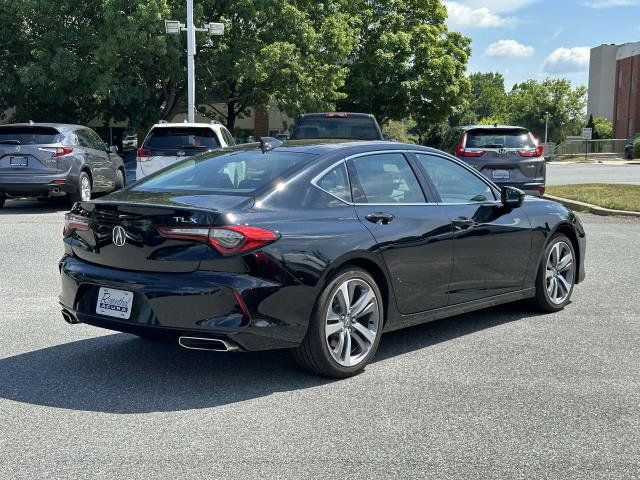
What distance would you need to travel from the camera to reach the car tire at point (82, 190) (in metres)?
15.2

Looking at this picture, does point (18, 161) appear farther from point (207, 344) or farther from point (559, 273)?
point (207, 344)

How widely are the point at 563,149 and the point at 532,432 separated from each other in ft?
218

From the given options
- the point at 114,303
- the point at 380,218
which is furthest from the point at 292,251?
the point at 114,303

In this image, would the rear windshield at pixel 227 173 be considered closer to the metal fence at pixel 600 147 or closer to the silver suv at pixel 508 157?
the silver suv at pixel 508 157

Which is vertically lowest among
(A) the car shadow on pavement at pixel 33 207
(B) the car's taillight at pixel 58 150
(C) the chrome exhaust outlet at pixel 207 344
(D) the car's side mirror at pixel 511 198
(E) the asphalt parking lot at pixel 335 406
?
(E) the asphalt parking lot at pixel 335 406

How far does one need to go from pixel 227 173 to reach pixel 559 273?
3317mm

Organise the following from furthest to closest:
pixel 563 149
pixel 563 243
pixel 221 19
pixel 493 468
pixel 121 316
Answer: pixel 563 149
pixel 221 19
pixel 563 243
pixel 121 316
pixel 493 468

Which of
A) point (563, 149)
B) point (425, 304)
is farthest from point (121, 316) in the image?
point (563, 149)

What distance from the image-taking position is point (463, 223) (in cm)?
618

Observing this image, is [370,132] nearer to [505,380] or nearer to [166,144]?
[166,144]

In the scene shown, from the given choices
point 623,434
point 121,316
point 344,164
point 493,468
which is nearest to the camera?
point 493,468

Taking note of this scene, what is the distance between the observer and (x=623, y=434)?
4285mm

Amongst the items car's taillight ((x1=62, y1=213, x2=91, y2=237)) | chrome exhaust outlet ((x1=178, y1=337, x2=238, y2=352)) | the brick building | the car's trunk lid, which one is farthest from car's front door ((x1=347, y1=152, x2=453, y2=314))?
the brick building

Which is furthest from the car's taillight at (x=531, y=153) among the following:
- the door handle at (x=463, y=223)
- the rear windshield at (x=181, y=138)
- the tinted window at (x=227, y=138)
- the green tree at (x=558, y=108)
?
the green tree at (x=558, y=108)
